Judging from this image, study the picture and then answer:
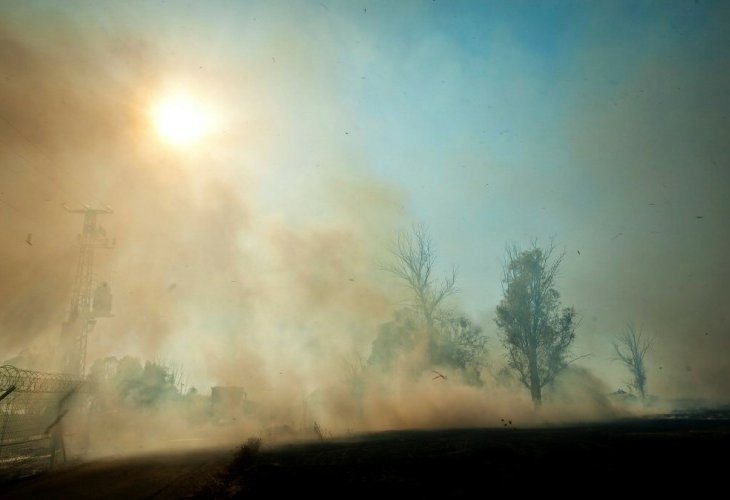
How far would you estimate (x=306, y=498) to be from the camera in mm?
11430

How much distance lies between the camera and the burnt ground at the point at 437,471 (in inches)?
426

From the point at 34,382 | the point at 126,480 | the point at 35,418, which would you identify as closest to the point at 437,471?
the point at 126,480

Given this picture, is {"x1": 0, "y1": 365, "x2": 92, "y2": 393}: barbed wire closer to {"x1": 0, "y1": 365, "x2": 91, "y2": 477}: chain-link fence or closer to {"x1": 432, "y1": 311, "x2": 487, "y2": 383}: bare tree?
{"x1": 0, "y1": 365, "x2": 91, "y2": 477}: chain-link fence

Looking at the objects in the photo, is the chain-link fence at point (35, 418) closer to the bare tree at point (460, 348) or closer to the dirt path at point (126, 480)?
the dirt path at point (126, 480)

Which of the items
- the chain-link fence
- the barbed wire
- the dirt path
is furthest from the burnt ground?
the barbed wire

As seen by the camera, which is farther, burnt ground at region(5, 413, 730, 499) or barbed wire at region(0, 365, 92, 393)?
barbed wire at region(0, 365, 92, 393)

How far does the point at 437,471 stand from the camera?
1334cm

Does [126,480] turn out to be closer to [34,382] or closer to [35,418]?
[34,382]

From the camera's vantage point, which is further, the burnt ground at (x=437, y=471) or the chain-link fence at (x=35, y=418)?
the chain-link fence at (x=35, y=418)

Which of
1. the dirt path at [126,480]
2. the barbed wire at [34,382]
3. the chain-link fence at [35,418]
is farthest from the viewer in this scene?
the chain-link fence at [35,418]

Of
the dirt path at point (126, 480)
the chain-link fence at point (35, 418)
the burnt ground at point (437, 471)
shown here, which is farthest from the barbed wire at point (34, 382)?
the burnt ground at point (437, 471)

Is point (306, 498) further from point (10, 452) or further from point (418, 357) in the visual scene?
point (418, 357)

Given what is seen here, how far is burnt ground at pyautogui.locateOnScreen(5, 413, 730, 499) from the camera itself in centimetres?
1083

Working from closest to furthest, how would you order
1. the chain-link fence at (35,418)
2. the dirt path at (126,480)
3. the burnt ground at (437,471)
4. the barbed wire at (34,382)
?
the burnt ground at (437,471)
the dirt path at (126,480)
the barbed wire at (34,382)
the chain-link fence at (35,418)
